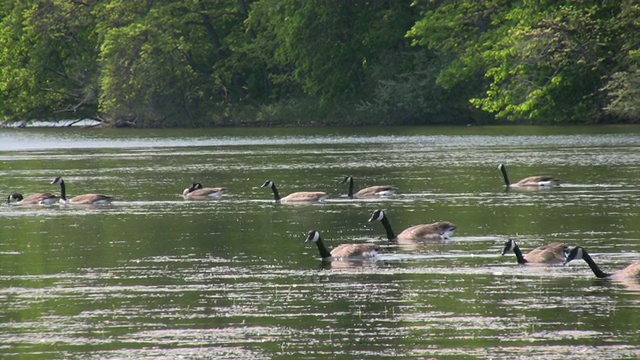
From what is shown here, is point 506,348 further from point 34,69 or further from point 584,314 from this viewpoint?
point 34,69

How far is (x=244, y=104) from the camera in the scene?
86.8 m

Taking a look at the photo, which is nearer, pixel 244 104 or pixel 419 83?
pixel 419 83

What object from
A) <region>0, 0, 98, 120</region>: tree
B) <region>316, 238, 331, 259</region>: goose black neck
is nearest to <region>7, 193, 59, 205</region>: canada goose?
<region>316, 238, 331, 259</region>: goose black neck

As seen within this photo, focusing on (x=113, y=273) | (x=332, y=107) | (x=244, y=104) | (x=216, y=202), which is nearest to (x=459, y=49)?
(x=332, y=107)

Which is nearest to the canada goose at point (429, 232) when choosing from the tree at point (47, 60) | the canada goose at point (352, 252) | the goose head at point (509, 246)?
the canada goose at point (352, 252)

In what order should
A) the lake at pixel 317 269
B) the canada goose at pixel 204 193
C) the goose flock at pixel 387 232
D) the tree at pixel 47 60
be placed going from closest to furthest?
the lake at pixel 317 269
the goose flock at pixel 387 232
the canada goose at pixel 204 193
the tree at pixel 47 60

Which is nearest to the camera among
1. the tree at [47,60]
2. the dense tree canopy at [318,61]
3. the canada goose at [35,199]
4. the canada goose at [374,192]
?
the canada goose at [374,192]

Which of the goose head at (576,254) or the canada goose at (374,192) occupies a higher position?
the goose head at (576,254)

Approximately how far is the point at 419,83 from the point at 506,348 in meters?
61.5

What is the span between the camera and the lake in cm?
1440

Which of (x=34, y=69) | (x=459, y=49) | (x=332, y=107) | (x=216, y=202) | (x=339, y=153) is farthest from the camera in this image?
(x=34, y=69)

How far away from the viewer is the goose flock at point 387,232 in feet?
61.9

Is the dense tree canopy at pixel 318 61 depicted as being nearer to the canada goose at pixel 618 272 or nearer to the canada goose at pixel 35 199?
the canada goose at pixel 35 199

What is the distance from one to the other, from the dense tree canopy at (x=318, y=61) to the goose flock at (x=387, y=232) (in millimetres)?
25222
